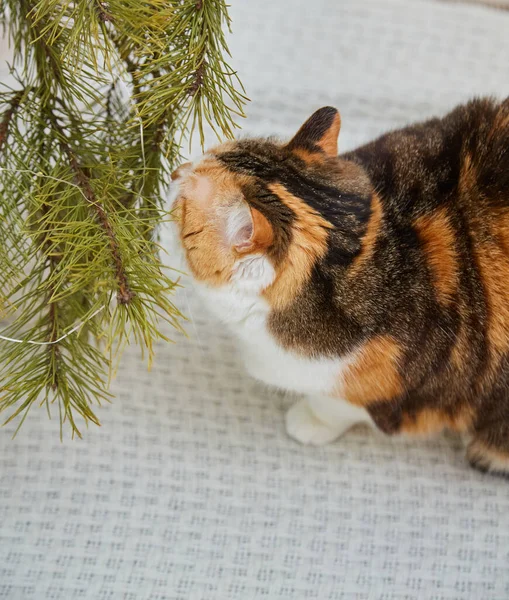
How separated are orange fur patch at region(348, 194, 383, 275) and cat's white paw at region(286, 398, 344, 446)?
320mm

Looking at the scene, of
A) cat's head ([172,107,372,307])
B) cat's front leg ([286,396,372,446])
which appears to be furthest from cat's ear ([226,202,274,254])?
cat's front leg ([286,396,372,446])

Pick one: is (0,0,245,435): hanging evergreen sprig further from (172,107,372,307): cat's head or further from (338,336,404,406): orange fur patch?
(338,336,404,406): orange fur patch

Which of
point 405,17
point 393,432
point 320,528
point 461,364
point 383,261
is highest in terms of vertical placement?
point 405,17

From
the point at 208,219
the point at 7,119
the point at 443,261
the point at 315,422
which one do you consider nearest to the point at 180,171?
the point at 208,219

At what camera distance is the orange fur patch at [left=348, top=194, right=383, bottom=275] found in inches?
29.7

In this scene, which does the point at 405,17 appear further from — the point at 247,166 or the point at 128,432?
the point at 128,432

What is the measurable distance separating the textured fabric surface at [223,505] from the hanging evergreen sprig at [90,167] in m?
0.27

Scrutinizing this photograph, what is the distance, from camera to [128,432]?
99cm

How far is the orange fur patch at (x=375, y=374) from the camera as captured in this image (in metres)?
0.77

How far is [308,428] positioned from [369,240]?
36 centimetres

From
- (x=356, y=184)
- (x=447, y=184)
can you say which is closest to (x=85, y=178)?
(x=356, y=184)

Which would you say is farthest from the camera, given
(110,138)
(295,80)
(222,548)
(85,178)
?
(295,80)

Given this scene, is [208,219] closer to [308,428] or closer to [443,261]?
[443,261]

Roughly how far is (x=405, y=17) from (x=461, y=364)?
814mm
